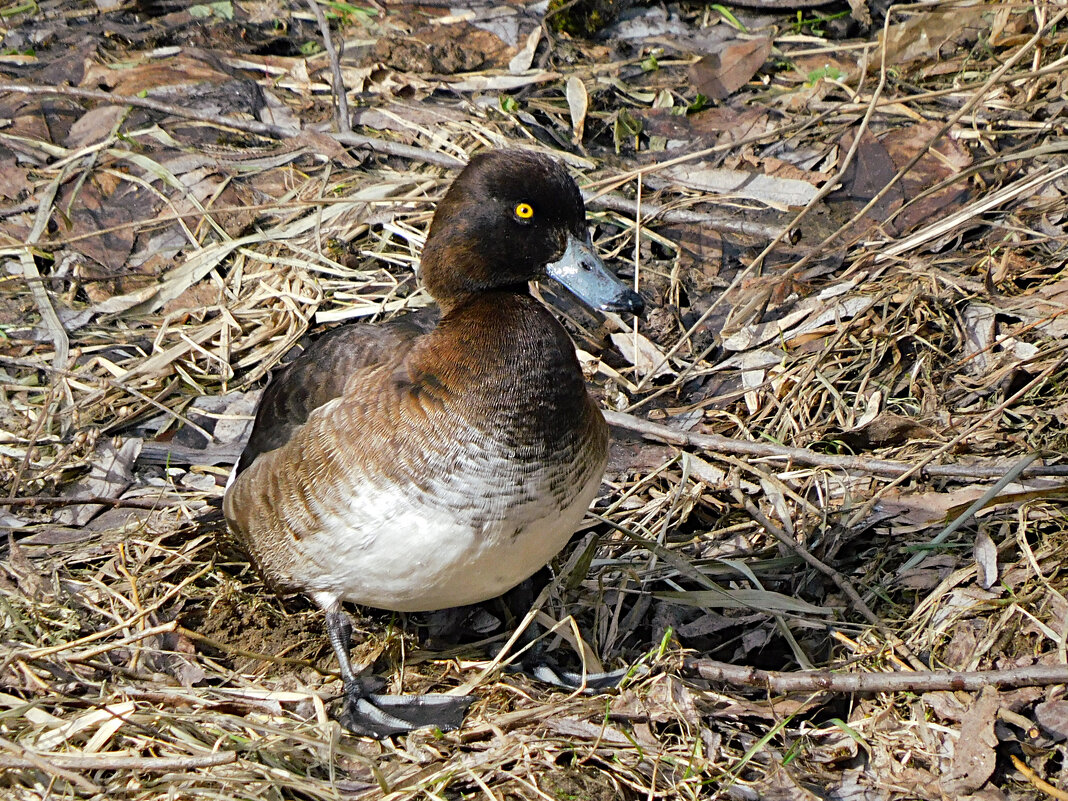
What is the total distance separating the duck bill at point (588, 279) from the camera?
3.70m

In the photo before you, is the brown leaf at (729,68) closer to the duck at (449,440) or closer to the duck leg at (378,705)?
the duck at (449,440)

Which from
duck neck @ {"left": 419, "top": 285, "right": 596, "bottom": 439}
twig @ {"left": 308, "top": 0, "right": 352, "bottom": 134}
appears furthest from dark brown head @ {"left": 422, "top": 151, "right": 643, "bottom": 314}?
twig @ {"left": 308, "top": 0, "right": 352, "bottom": 134}

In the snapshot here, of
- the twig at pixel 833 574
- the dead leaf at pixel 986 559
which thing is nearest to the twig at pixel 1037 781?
the twig at pixel 833 574

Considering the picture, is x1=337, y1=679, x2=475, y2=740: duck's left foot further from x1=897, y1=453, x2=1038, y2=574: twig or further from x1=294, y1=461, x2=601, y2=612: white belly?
x1=897, y1=453, x2=1038, y2=574: twig

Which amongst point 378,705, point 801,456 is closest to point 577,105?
point 801,456

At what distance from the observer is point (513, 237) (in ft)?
11.8

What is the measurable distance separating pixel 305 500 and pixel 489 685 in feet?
2.91

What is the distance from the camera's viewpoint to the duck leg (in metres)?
3.56

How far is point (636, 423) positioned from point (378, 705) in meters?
1.66

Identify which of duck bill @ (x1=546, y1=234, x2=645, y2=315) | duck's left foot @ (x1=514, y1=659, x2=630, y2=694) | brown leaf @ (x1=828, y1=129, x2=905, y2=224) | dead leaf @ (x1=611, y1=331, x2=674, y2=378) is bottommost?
duck's left foot @ (x1=514, y1=659, x2=630, y2=694)

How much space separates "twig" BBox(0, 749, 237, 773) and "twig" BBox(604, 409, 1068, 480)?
2207 millimetres

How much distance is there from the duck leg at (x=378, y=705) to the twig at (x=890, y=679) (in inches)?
→ 32.8

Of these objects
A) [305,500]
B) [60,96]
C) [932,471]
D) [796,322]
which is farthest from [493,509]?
[60,96]

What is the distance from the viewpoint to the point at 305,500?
3525 millimetres
